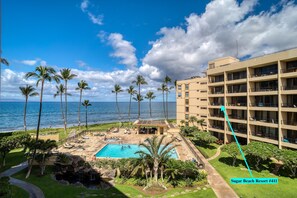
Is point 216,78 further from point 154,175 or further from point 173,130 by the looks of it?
point 154,175

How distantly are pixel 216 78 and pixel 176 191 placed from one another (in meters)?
32.3

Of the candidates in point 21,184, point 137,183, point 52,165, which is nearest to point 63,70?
point 52,165

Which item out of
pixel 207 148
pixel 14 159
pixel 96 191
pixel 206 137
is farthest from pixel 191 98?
pixel 14 159

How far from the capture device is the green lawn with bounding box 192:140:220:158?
3437cm

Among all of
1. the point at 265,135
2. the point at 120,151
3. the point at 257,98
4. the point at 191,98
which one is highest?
the point at 191,98

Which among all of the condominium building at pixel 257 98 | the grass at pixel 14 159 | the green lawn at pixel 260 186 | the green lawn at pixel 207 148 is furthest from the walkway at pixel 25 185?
the condominium building at pixel 257 98

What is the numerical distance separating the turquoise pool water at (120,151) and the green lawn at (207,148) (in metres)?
5.46

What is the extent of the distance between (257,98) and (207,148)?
1379 cm

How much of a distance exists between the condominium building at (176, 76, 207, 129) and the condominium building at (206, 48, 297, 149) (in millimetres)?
7367

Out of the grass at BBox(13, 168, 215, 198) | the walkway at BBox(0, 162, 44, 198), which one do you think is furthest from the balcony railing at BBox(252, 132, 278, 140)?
the walkway at BBox(0, 162, 44, 198)

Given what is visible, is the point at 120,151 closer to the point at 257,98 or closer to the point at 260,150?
the point at 260,150

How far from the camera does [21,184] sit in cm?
2277

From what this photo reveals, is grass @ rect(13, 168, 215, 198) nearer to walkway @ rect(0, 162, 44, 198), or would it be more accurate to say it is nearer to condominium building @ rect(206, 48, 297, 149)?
walkway @ rect(0, 162, 44, 198)

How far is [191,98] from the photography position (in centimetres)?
5844
